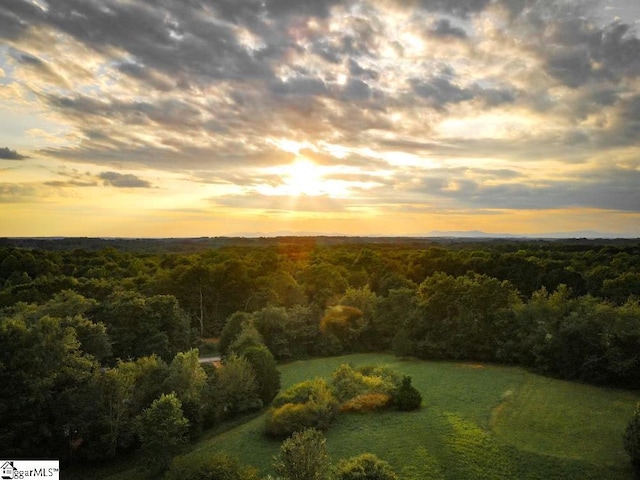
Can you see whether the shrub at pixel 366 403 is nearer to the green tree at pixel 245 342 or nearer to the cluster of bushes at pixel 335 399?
the cluster of bushes at pixel 335 399

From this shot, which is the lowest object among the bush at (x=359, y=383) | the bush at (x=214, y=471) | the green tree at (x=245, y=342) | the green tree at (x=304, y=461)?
the bush at (x=359, y=383)

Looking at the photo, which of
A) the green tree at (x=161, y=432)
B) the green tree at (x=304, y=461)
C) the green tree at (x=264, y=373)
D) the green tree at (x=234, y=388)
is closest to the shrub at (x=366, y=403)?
the green tree at (x=264, y=373)

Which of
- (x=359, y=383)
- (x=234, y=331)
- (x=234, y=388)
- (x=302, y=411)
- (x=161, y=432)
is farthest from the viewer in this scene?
(x=234, y=331)

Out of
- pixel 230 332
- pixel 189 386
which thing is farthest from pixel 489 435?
pixel 230 332

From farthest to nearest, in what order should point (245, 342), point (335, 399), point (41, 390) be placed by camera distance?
1. point (245, 342)
2. point (335, 399)
3. point (41, 390)

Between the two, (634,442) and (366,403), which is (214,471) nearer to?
(366,403)
